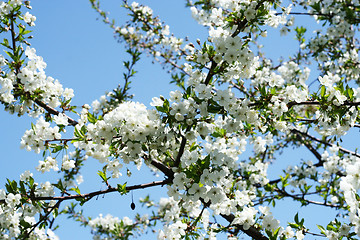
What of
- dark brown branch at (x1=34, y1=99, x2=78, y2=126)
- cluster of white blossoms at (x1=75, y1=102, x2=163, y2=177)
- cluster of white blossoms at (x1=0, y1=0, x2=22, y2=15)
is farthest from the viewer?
cluster of white blossoms at (x1=0, y1=0, x2=22, y2=15)

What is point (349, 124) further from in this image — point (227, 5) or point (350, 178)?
point (227, 5)

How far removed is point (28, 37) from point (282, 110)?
3.30 metres

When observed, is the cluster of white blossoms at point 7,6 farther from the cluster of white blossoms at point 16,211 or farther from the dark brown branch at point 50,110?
the cluster of white blossoms at point 16,211

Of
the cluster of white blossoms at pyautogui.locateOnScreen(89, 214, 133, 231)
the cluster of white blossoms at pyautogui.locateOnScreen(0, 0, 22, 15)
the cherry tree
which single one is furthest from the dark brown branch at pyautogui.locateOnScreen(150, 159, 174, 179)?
the cluster of white blossoms at pyautogui.locateOnScreen(89, 214, 133, 231)

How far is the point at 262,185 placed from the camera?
6.40 metres

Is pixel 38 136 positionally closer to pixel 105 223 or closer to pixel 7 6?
pixel 7 6

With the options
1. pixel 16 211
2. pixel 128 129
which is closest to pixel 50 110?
pixel 16 211

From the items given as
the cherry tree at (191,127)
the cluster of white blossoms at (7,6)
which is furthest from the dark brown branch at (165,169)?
the cluster of white blossoms at (7,6)

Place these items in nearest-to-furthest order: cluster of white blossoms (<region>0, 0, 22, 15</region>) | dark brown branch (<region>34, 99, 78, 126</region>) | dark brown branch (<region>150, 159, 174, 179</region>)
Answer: dark brown branch (<region>150, 159, 174, 179</region>), dark brown branch (<region>34, 99, 78, 126</region>), cluster of white blossoms (<region>0, 0, 22, 15</region>)

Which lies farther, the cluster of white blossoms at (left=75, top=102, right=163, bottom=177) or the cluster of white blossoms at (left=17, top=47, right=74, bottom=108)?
the cluster of white blossoms at (left=17, top=47, right=74, bottom=108)

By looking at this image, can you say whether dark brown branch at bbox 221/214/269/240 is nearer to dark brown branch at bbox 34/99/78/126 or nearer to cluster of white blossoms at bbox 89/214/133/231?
dark brown branch at bbox 34/99/78/126

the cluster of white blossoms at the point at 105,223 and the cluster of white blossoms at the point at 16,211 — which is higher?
the cluster of white blossoms at the point at 105,223

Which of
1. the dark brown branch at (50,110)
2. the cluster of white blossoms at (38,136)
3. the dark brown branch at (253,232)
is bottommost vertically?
the dark brown branch at (253,232)

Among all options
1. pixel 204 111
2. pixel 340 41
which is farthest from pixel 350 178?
pixel 340 41
